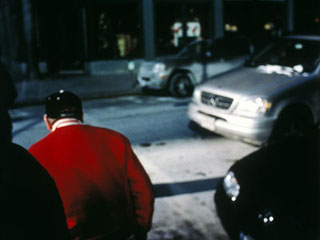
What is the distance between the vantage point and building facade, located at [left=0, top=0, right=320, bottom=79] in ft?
67.0

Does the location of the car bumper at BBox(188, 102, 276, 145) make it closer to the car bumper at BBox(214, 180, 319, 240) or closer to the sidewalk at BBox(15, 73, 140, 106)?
the car bumper at BBox(214, 180, 319, 240)

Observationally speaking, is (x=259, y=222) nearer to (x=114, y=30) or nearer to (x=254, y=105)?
(x=254, y=105)

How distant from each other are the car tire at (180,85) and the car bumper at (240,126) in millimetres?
5815

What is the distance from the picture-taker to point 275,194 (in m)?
3.11

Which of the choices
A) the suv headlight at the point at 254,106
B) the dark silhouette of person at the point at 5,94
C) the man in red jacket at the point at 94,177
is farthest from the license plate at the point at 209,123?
the man in red jacket at the point at 94,177

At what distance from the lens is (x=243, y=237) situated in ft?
10.2

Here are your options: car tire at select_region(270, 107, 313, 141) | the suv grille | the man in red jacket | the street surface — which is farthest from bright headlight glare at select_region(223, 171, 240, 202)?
the suv grille

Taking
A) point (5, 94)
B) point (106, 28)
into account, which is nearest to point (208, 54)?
point (5, 94)

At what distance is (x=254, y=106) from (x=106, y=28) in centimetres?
1572

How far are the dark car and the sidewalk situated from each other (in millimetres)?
10304

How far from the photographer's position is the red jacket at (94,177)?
2.24 meters

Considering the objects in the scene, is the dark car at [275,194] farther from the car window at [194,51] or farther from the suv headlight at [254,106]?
the car window at [194,51]

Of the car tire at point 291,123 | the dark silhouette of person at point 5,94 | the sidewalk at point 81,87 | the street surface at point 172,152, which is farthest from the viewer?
the sidewalk at point 81,87

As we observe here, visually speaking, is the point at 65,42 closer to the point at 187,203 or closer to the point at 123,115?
the point at 123,115
